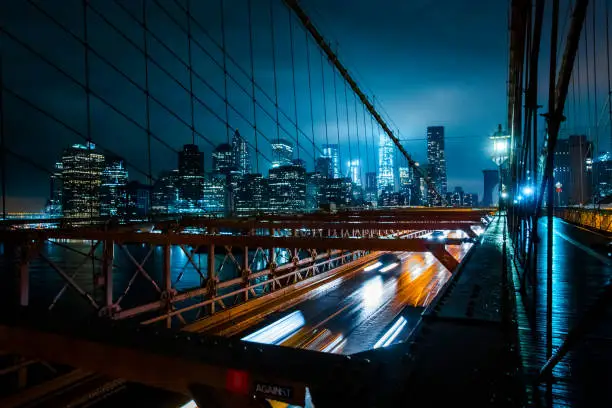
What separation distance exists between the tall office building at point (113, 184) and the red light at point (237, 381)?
12.8 m

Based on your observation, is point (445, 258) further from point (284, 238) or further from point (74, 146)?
point (74, 146)

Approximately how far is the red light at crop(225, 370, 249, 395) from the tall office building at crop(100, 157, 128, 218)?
1281 centimetres

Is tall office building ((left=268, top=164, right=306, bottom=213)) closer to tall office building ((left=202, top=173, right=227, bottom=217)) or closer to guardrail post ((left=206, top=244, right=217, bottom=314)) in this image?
tall office building ((left=202, top=173, right=227, bottom=217))

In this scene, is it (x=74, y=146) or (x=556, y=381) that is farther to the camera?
(x=74, y=146)

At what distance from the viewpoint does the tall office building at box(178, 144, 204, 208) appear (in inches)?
743

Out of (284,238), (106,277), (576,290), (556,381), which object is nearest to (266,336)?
(284,238)

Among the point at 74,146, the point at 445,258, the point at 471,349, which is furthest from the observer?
the point at 74,146

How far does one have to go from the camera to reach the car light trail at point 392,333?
488 inches

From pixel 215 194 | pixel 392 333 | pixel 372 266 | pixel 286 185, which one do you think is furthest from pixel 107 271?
pixel 286 185

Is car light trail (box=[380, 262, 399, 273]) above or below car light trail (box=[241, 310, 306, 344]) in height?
below

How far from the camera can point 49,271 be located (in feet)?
204

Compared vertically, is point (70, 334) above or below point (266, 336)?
above

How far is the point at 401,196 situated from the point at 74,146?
92.7 metres

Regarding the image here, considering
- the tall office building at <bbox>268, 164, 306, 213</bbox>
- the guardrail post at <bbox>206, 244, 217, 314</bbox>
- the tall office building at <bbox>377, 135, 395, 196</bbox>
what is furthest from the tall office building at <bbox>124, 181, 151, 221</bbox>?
the tall office building at <bbox>377, 135, 395, 196</bbox>
